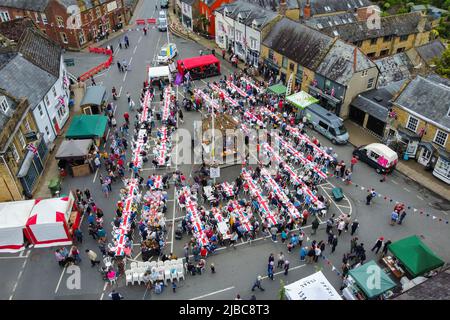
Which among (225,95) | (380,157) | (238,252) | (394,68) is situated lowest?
(238,252)

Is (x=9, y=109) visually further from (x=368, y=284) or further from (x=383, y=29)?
(x=383, y=29)

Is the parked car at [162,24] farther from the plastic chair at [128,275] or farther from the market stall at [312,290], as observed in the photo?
the market stall at [312,290]

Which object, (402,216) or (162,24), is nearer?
(402,216)

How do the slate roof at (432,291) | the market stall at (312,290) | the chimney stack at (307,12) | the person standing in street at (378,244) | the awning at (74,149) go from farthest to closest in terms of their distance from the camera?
1. the chimney stack at (307,12)
2. the awning at (74,149)
3. the person standing in street at (378,244)
4. the market stall at (312,290)
5. the slate roof at (432,291)

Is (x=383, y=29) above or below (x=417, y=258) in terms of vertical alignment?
above

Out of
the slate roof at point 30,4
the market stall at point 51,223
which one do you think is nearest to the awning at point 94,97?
the market stall at point 51,223

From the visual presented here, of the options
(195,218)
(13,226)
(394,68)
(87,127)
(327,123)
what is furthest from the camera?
(394,68)

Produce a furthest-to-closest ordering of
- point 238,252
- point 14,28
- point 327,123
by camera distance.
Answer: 1. point 14,28
2. point 327,123
3. point 238,252

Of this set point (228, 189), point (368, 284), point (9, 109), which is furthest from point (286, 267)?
point (9, 109)
